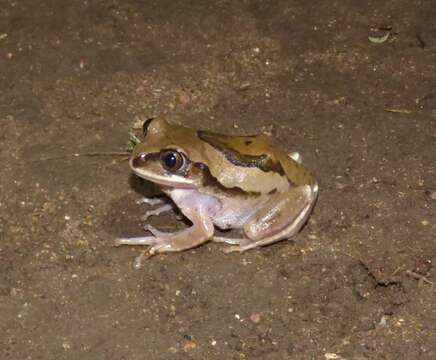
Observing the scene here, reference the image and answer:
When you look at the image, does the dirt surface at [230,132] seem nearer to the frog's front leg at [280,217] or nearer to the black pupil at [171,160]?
the frog's front leg at [280,217]

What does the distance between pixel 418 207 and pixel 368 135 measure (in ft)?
2.21

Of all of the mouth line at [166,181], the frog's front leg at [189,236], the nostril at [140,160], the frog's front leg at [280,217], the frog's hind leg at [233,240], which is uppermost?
the nostril at [140,160]

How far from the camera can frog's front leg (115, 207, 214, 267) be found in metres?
4.28

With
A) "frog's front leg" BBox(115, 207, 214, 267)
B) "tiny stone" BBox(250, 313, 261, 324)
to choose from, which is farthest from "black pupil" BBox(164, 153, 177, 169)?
"tiny stone" BBox(250, 313, 261, 324)

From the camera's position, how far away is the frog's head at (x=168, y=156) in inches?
161

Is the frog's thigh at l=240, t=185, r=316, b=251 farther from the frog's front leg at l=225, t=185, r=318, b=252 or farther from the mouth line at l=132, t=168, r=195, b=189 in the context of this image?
the mouth line at l=132, t=168, r=195, b=189

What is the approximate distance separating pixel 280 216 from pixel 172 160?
0.65 m

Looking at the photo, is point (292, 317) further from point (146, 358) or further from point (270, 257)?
point (146, 358)

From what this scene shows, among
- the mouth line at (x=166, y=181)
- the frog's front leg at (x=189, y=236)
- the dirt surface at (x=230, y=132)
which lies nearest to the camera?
the dirt surface at (x=230, y=132)

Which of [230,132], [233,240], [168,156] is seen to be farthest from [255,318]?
[230,132]

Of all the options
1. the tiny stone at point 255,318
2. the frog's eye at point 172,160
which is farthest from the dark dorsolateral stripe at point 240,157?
the tiny stone at point 255,318

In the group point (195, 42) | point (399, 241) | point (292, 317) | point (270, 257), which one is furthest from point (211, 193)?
point (195, 42)

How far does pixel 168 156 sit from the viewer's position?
407cm

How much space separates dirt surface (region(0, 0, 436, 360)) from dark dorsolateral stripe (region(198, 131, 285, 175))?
1.75 ft
